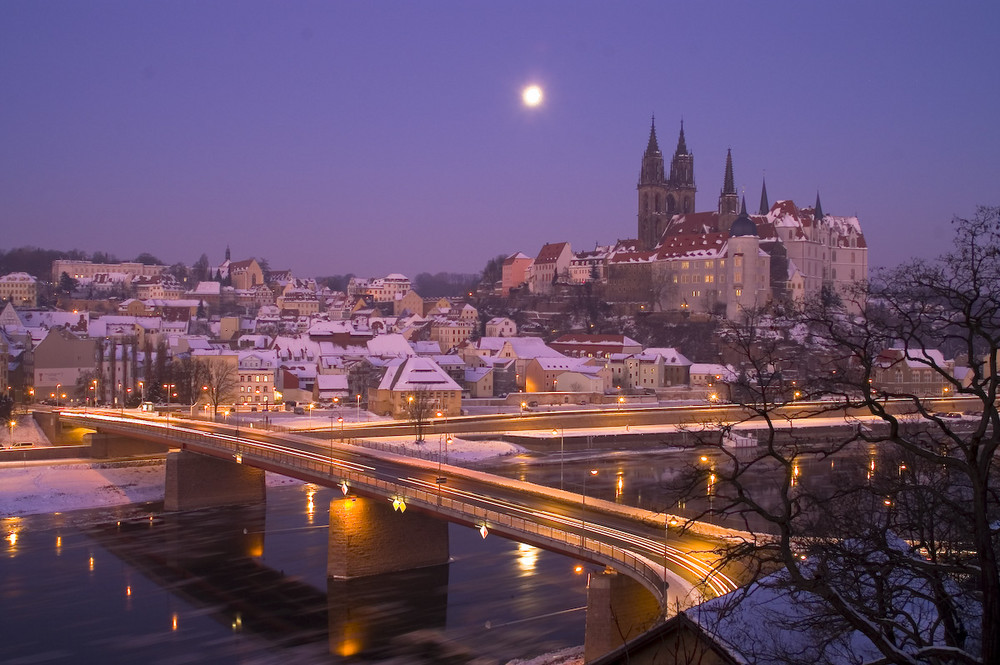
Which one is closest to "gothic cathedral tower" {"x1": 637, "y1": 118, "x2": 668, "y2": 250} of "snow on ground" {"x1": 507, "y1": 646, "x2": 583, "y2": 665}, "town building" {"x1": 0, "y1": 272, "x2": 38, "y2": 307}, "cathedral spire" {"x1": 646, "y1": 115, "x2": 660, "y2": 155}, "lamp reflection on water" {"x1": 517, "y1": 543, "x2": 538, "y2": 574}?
"cathedral spire" {"x1": 646, "y1": 115, "x2": 660, "y2": 155}

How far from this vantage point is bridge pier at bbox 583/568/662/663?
56.0ft

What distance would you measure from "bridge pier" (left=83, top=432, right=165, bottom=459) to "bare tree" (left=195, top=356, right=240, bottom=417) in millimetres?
14334

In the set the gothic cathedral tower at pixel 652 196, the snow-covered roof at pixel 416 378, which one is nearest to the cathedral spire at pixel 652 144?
the gothic cathedral tower at pixel 652 196

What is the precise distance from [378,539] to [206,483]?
42.5 ft

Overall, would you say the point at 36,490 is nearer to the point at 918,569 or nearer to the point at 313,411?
the point at 313,411

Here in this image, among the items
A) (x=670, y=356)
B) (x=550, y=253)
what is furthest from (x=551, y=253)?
(x=670, y=356)

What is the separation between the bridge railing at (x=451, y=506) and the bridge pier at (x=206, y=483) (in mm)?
897

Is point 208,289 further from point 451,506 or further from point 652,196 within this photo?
point 451,506

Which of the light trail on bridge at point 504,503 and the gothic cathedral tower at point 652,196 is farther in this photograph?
the gothic cathedral tower at point 652,196

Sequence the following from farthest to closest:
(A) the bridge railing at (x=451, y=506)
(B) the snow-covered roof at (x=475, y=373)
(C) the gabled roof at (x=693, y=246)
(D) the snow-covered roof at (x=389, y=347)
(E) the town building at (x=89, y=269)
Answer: (E) the town building at (x=89, y=269), (C) the gabled roof at (x=693, y=246), (D) the snow-covered roof at (x=389, y=347), (B) the snow-covered roof at (x=475, y=373), (A) the bridge railing at (x=451, y=506)

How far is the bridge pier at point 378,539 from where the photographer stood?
83.7 feet

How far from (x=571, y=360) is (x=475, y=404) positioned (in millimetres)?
10102

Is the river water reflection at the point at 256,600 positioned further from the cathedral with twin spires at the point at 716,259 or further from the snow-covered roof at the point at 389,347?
the cathedral with twin spires at the point at 716,259

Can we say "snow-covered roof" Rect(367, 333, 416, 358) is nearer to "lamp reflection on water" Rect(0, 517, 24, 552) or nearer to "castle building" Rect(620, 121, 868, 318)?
"castle building" Rect(620, 121, 868, 318)
